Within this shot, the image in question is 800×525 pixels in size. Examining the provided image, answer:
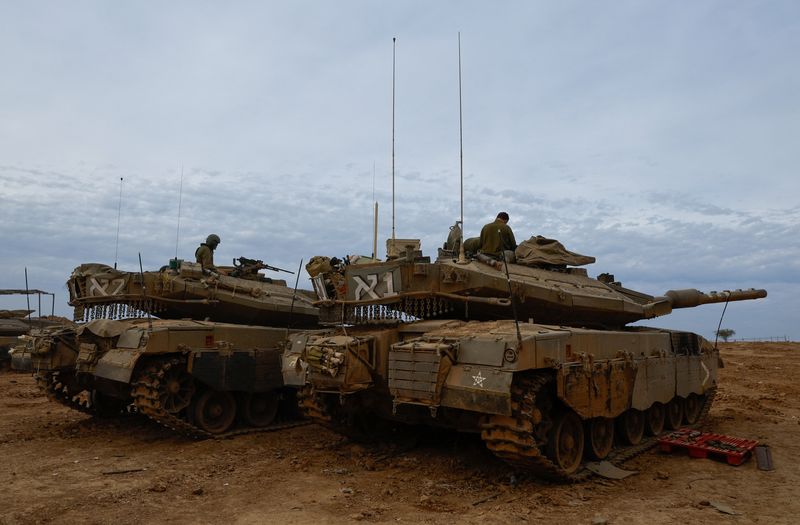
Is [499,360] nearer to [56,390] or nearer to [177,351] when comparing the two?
[177,351]

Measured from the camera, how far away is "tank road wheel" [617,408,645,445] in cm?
988

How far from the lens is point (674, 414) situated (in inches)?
467

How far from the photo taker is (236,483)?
8.43 metres

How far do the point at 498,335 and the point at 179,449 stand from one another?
19.5 ft

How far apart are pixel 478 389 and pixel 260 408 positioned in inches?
252

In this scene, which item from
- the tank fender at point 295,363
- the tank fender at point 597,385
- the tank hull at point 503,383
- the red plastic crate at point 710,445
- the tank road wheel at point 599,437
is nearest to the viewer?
the tank hull at point 503,383

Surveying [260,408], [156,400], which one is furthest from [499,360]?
[260,408]

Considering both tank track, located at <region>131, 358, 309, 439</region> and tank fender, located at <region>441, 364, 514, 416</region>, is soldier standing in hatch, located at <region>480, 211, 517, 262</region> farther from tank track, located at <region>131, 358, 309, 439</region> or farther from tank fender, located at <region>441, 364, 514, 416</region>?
tank track, located at <region>131, 358, 309, 439</region>

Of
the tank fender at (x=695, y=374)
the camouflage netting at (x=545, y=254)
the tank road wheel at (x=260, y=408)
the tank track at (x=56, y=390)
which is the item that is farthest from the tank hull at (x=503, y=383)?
the tank track at (x=56, y=390)

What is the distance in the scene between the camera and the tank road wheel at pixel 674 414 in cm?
1158

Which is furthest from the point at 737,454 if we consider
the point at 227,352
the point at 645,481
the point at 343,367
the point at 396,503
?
the point at 227,352

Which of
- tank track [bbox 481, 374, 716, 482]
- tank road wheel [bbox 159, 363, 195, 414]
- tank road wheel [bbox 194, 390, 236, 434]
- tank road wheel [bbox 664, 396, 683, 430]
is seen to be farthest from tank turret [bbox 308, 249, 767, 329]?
tank road wheel [bbox 194, 390, 236, 434]

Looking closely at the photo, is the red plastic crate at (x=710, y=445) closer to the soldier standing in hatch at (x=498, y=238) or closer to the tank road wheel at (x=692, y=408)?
the tank road wheel at (x=692, y=408)

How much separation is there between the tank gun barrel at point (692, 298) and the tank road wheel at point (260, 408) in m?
7.19
